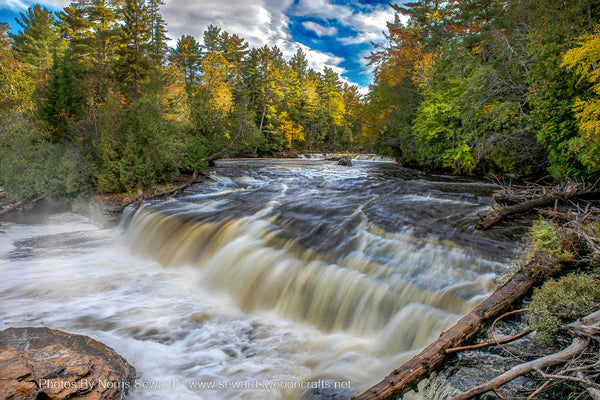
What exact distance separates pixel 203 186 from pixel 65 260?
23.3ft

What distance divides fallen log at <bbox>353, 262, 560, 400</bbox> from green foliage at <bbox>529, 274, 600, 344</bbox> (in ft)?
1.21

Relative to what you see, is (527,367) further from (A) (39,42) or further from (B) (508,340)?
(A) (39,42)

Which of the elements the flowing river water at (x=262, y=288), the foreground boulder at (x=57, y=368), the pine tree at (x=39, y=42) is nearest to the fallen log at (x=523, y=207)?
the flowing river water at (x=262, y=288)

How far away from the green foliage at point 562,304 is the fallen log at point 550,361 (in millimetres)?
328

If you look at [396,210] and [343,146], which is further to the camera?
[343,146]

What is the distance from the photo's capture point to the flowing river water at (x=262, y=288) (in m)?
3.81

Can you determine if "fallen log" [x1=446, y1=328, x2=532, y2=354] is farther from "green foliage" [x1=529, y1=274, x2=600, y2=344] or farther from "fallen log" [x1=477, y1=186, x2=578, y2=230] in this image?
"fallen log" [x1=477, y1=186, x2=578, y2=230]

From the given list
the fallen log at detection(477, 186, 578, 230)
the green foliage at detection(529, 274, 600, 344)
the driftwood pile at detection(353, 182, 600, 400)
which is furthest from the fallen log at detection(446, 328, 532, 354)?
the fallen log at detection(477, 186, 578, 230)

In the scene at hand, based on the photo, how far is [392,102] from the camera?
25.0m

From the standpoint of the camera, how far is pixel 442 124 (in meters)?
16.9

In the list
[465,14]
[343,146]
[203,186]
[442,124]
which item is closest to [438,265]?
[203,186]

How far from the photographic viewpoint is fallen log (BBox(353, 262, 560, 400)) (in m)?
2.46

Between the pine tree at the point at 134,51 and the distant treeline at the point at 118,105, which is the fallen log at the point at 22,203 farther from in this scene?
the pine tree at the point at 134,51

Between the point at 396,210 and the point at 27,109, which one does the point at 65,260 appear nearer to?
the point at 396,210
